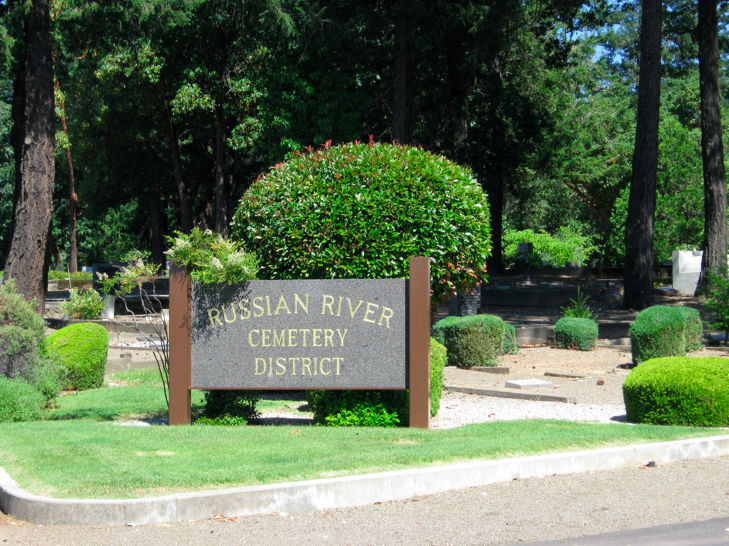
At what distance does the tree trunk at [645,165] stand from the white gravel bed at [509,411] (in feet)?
44.1

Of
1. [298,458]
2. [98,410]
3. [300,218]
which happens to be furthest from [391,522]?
[98,410]

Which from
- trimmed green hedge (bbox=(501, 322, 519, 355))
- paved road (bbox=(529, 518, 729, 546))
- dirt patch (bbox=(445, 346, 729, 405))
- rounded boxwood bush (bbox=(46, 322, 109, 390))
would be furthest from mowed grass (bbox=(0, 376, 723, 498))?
trimmed green hedge (bbox=(501, 322, 519, 355))

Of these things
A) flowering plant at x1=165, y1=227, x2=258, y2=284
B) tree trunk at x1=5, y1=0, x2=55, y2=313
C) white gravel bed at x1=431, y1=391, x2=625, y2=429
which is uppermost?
tree trunk at x1=5, y1=0, x2=55, y2=313

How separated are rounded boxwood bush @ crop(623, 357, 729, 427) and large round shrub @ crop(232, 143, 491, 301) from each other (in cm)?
246

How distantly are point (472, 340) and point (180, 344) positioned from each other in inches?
297

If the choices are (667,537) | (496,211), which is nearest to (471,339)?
(667,537)

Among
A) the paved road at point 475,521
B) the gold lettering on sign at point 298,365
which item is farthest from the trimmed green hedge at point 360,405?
the paved road at point 475,521

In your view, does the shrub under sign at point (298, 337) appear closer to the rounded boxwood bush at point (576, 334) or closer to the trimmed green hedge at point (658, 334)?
the trimmed green hedge at point (658, 334)

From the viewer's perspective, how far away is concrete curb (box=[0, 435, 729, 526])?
622 centimetres

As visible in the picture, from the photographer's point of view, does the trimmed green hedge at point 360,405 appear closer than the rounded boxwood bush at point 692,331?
Yes

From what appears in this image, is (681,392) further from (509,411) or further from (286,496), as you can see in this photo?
(286,496)

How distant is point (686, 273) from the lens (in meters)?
31.1

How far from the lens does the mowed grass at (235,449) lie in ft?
22.4

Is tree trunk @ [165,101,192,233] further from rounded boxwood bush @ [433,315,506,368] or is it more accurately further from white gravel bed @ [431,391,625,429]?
white gravel bed @ [431,391,625,429]
